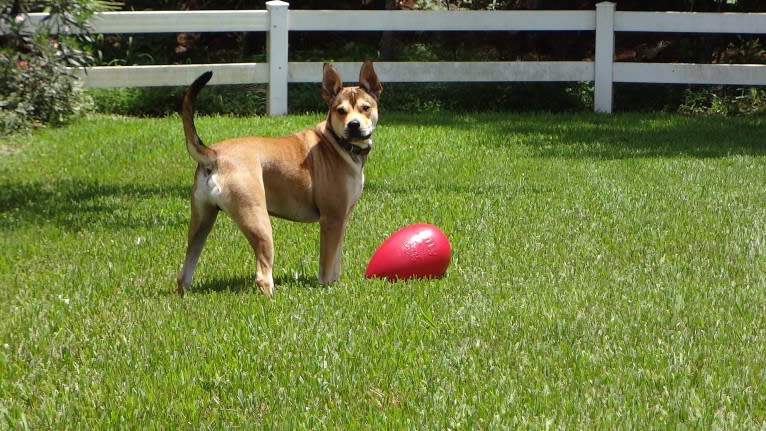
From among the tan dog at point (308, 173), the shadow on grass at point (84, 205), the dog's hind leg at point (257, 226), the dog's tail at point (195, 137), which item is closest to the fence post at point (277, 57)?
the shadow on grass at point (84, 205)

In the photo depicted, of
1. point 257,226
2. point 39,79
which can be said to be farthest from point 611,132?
point 257,226

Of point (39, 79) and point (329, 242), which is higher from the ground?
point (39, 79)

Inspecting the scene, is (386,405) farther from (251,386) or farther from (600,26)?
(600,26)

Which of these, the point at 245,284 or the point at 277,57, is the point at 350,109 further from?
the point at 277,57

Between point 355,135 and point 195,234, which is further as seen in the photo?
point 355,135

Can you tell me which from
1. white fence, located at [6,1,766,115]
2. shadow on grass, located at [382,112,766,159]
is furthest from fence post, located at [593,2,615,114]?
shadow on grass, located at [382,112,766,159]

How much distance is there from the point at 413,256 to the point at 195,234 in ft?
4.28

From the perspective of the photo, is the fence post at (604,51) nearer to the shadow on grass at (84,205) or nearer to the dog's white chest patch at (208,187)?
the shadow on grass at (84,205)

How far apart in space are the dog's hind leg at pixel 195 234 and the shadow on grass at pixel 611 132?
644 cm

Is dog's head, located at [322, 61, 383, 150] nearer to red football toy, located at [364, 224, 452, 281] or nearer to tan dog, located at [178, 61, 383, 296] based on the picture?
tan dog, located at [178, 61, 383, 296]

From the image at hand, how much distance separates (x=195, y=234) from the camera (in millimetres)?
6762

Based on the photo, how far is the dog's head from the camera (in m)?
6.91

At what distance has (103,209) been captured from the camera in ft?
31.5

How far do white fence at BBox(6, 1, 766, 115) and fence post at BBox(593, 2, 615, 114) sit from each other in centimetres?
1
